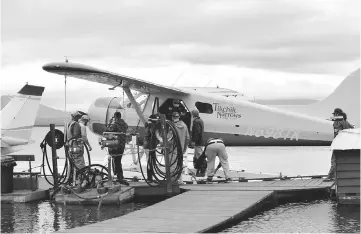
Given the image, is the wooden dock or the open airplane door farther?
the open airplane door

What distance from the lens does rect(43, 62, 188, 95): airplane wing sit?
1398 centimetres

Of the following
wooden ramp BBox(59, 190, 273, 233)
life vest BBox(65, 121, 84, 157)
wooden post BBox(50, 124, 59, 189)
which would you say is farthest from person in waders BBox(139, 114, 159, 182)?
wooden post BBox(50, 124, 59, 189)

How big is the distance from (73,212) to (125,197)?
1123mm

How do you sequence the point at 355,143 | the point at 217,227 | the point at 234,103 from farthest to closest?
the point at 234,103 < the point at 355,143 < the point at 217,227

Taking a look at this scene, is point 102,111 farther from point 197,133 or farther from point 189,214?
point 189,214

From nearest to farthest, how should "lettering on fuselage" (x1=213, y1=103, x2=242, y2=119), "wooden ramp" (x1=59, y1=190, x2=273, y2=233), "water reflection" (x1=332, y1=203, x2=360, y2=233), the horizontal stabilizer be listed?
"wooden ramp" (x1=59, y1=190, x2=273, y2=233), "water reflection" (x1=332, y1=203, x2=360, y2=233), "lettering on fuselage" (x1=213, y1=103, x2=242, y2=119), the horizontal stabilizer

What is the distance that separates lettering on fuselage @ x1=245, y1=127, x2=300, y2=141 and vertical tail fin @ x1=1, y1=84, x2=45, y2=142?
231 inches

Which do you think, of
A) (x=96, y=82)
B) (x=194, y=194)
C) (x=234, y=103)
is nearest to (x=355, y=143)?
(x=194, y=194)

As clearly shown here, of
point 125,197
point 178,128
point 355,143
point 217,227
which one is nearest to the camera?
point 217,227

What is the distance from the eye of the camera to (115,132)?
42.0ft

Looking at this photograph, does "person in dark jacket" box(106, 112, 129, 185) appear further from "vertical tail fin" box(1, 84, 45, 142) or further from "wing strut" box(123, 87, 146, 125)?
"vertical tail fin" box(1, 84, 45, 142)

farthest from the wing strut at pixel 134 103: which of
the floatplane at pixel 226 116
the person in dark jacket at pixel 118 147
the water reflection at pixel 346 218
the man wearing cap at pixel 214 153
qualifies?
the water reflection at pixel 346 218

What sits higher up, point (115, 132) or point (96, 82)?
point (96, 82)

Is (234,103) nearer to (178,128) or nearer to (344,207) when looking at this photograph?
(178,128)
